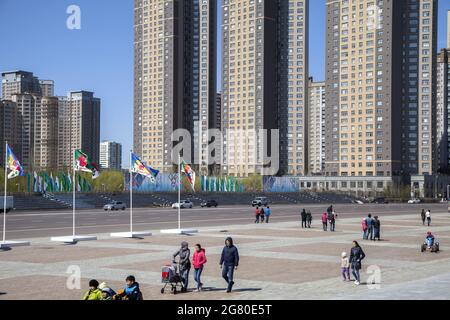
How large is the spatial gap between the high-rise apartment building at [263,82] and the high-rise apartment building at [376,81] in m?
20.6

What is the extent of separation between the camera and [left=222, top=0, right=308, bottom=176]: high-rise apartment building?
18162 cm

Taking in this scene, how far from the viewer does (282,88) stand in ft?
628

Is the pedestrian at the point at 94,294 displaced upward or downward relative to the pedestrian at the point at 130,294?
upward

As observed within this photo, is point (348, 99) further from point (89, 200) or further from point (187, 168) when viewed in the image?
point (187, 168)

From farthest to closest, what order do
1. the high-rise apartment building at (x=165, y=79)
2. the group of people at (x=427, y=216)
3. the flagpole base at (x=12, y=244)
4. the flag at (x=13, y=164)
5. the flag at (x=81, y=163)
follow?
the high-rise apartment building at (x=165, y=79) → the group of people at (x=427, y=216) → the flag at (x=81, y=163) → the flag at (x=13, y=164) → the flagpole base at (x=12, y=244)

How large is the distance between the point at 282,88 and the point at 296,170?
25065 mm

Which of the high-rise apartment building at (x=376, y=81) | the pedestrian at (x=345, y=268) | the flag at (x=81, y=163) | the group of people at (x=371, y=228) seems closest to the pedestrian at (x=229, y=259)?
the pedestrian at (x=345, y=268)

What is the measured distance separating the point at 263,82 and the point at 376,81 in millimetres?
34768

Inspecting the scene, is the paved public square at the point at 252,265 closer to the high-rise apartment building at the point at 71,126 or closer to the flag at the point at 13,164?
the flag at the point at 13,164

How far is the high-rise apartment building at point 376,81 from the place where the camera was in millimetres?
Answer: 158125

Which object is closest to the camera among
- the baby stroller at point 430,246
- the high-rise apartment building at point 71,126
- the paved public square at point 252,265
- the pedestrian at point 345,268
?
the paved public square at point 252,265

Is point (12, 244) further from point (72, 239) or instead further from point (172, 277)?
point (172, 277)

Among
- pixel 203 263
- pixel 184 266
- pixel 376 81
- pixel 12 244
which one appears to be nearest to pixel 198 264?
pixel 203 263
